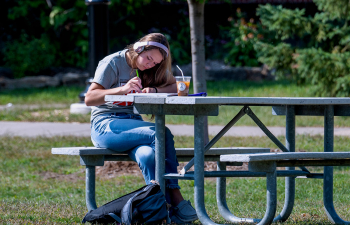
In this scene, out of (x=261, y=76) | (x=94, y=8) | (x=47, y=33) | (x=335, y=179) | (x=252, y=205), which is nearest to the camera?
(x=252, y=205)

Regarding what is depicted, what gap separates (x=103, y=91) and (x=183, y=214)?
3.09ft

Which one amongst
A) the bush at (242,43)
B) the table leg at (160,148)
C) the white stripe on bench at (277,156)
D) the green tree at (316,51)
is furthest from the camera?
the bush at (242,43)

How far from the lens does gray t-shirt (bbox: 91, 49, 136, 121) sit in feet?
12.3

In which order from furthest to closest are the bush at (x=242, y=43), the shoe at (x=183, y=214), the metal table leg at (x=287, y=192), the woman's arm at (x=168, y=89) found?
the bush at (x=242, y=43)
the woman's arm at (x=168, y=89)
the metal table leg at (x=287, y=192)
the shoe at (x=183, y=214)

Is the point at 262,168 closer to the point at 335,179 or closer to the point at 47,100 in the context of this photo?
the point at 335,179

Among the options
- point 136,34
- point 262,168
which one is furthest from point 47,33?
point 262,168

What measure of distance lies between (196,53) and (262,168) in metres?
3.03

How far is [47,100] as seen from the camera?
12.2m

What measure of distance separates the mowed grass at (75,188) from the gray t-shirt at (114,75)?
0.75 metres

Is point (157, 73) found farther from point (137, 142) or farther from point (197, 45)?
point (197, 45)

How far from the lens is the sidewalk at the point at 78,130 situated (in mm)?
7836

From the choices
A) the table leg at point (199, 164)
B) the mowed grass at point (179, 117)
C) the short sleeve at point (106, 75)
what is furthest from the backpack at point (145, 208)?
the mowed grass at point (179, 117)

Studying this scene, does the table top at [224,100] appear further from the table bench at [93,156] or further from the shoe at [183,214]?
the shoe at [183,214]

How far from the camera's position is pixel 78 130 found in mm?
8320
